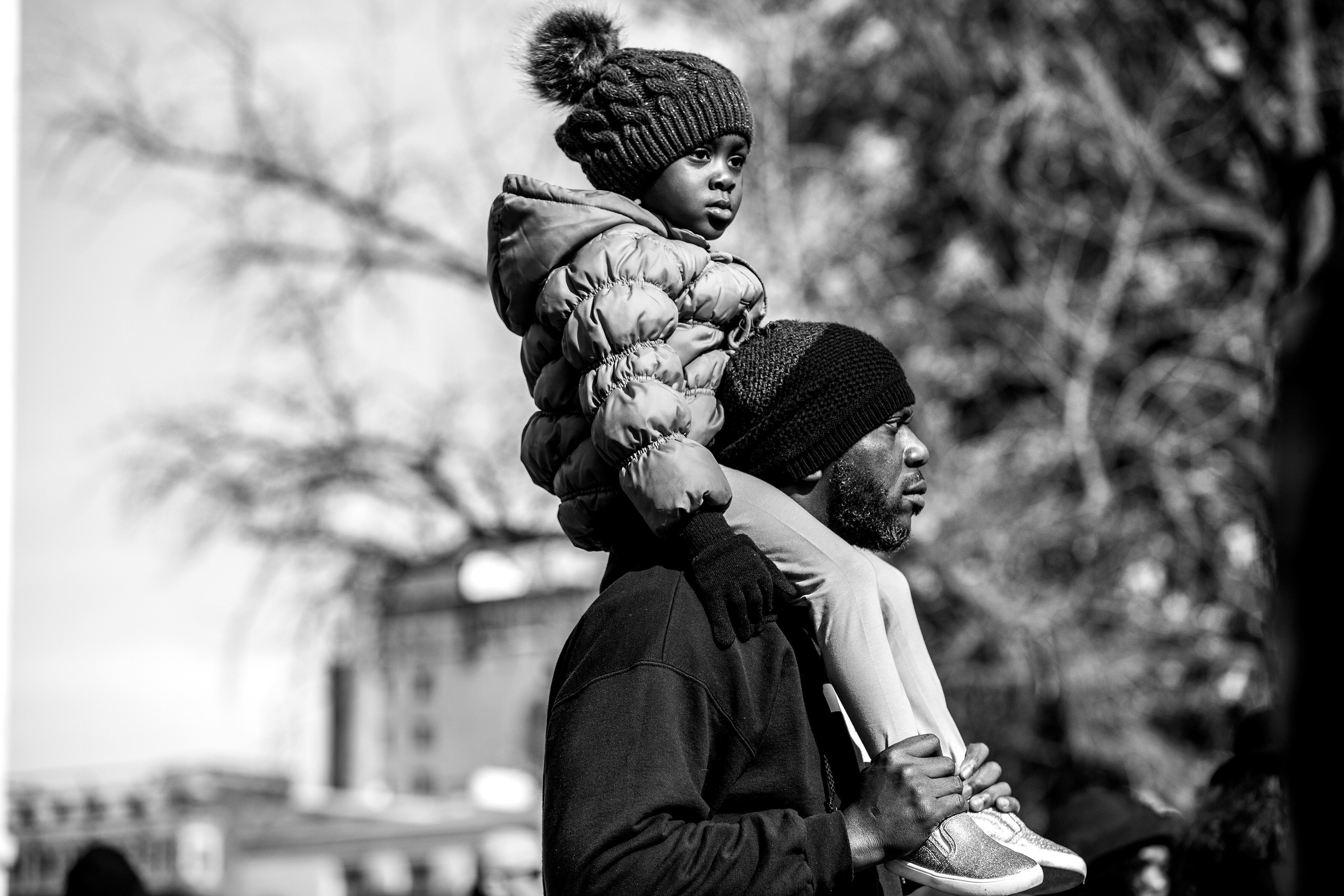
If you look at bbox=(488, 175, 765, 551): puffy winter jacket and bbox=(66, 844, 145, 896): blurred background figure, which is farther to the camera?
bbox=(66, 844, 145, 896): blurred background figure

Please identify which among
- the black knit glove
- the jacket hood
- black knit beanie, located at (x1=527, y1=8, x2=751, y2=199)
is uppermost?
black knit beanie, located at (x1=527, y1=8, x2=751, y2=199)

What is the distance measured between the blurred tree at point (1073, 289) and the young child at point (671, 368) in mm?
7477

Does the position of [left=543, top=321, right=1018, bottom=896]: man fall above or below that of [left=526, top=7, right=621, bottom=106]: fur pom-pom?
below

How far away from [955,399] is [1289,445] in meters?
11.9

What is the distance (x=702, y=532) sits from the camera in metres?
2.10

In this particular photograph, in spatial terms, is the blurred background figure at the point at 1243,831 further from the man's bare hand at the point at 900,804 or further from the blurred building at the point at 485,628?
the blurred building at the point at 485,628

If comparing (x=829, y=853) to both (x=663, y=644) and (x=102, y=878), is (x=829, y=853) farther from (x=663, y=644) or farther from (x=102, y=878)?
(x=102, y=878)

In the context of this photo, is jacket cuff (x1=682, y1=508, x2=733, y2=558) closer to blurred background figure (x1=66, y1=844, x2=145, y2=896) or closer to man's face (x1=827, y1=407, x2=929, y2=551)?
man's face (x1=827, y1=407, x2=929, y2=551)

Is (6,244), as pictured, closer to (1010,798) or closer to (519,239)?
(519,239)

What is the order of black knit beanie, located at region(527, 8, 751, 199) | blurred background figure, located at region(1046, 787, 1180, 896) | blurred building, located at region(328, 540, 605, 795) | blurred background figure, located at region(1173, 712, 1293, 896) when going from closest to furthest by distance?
black knit beanie, located at region(527, 8, 751, 199), blurred background figure, located at region(1173, 712, 1293, 896), blurred background figure, located at region(1046, 787, 1180, 896), blurred building, located at region(328, 540, 605, 795)

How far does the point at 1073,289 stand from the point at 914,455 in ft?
33.9

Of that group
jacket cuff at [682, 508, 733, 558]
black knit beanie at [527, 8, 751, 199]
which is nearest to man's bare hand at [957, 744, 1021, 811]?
Result: jacket cuff at [682, 508, 733, 558]

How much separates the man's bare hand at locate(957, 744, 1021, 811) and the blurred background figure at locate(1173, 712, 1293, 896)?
161 cm

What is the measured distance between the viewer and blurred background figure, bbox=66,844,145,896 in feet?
18.4
